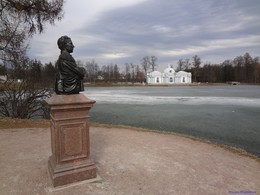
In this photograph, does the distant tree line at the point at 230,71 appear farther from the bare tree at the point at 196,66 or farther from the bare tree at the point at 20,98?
the bare tree at the point at 20,98

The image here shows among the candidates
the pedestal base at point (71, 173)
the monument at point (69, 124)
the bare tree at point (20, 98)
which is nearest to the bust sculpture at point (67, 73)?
the monument at point (69, 124)

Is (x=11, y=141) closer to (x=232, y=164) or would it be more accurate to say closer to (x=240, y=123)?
(x=232, y=164)

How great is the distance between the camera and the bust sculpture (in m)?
3.97

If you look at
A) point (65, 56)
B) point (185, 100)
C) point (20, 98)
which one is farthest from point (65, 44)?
point (185, 100)

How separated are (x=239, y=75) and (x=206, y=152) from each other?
9151 centimetres

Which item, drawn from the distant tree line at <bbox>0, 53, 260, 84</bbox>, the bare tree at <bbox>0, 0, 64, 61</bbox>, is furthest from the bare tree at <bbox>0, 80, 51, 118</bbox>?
the distant tree line at <bbox>0, 53, 260, 84</bbox>

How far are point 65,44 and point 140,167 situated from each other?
2.97 meters

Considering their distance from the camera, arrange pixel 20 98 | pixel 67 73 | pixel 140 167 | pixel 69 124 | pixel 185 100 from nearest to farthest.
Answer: pixel 69 124 < pixel 67 73 < pixel 140 167 < pixel 20 98 < pixel 185 100

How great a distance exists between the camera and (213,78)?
87625mm

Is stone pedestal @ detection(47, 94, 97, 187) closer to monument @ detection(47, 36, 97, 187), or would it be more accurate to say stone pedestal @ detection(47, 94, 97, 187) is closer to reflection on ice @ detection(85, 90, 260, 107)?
monument @ detection(47, 36, 97, 187)

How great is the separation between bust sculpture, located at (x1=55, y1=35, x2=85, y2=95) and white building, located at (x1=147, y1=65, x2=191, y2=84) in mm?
80886

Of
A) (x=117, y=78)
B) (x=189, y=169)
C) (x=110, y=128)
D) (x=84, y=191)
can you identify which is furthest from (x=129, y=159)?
(x=117, y=78)

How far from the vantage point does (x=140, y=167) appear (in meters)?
4.79

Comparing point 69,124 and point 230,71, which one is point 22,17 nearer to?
point 69,124
